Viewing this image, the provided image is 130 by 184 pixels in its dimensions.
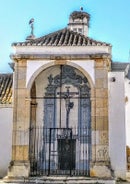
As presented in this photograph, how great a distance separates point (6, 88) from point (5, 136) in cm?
461

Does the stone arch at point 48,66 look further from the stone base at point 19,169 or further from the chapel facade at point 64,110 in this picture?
the stone base at point 19,169

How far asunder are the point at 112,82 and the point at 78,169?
4.50 m

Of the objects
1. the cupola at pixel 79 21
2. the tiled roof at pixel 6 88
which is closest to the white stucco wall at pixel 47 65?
the tiled roof at pixel 6 88

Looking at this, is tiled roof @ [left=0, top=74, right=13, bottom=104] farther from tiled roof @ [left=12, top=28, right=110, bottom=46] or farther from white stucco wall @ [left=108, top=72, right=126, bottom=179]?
white stucco wall @ [left=108, top=72, right=126, bottom=179]

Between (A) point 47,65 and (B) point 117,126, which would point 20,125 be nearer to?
(A) point 47,65

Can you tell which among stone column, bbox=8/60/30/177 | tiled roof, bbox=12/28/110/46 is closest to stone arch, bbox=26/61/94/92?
stone column, bbox=8/60/30/177

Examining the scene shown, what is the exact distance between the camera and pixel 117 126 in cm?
2000

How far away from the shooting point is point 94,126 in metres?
19.0

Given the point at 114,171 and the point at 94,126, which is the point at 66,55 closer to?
the point at 94,126

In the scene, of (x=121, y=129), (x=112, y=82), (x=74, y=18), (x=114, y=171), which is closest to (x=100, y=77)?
(x=112, y=82)

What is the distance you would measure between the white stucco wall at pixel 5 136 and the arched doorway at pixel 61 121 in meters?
1.21

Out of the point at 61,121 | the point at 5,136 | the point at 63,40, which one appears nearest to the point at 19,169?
the point at 5,136

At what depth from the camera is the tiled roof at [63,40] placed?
→ 20.1 m

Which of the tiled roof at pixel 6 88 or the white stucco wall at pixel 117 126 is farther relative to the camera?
the tiled roof at pixel 6 88
